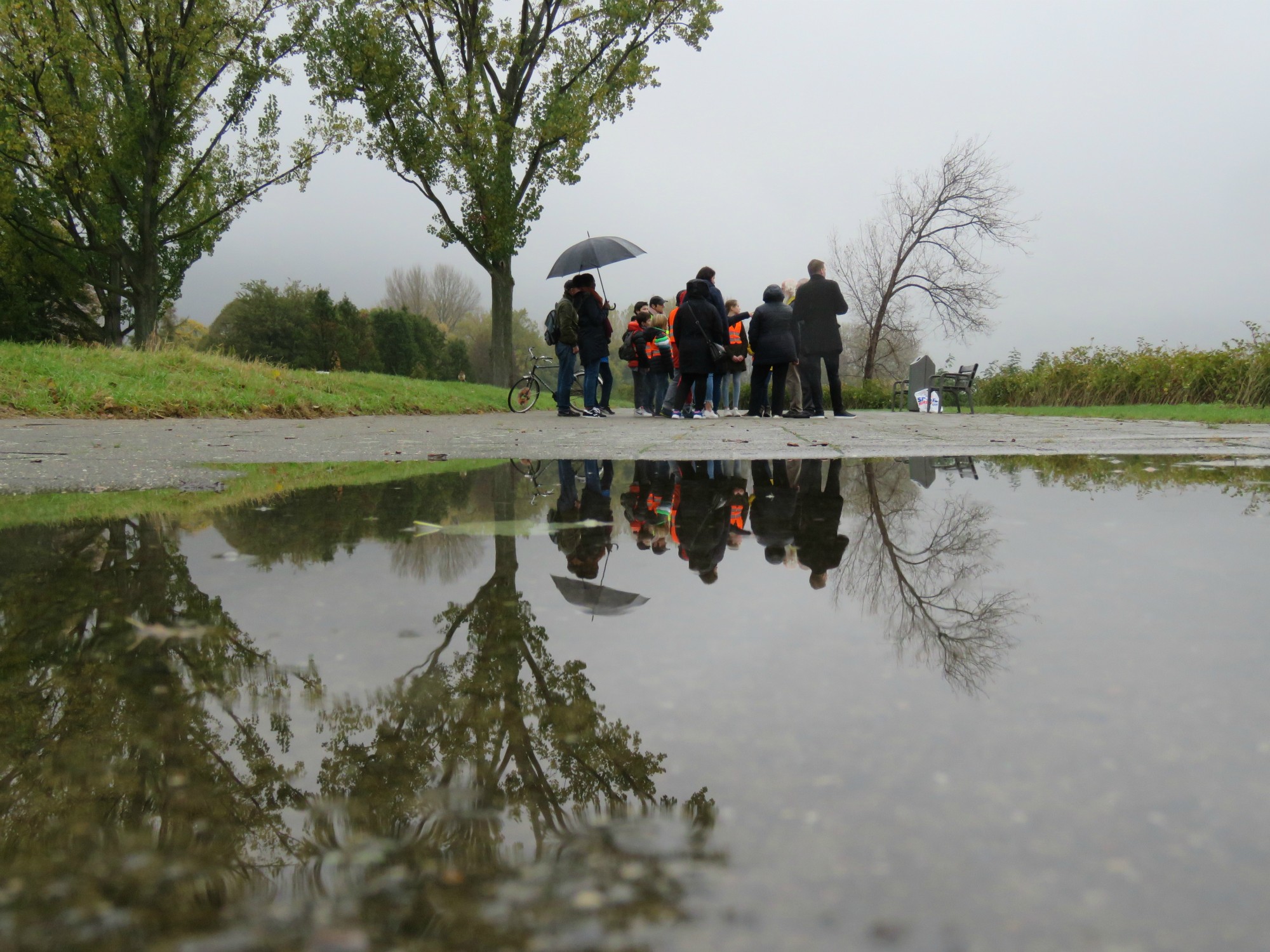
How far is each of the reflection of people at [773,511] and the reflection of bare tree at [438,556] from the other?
77 cm

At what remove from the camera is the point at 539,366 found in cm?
1759

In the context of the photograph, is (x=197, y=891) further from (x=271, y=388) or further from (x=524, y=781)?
(x=271, y=388)

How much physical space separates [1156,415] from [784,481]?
10.9 metres

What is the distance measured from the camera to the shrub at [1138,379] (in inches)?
651

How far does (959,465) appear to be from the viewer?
4.64m

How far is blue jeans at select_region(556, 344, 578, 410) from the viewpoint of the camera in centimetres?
1313

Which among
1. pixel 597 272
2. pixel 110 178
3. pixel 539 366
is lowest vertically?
pixel 539 366

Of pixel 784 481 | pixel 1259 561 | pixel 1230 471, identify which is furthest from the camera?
pixel 1230 471

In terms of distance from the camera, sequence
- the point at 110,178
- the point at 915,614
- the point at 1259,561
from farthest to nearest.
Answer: the point at 110,178 < the point at 1259,561 < the point at 915,614

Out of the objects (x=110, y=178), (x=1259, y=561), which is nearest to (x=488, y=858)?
(x=1259, y=561)

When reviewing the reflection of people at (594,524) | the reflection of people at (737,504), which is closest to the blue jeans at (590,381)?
the reflection of people at (737,504)

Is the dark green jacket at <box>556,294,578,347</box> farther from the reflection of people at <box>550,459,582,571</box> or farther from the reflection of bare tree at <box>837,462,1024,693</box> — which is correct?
the reflection of bare tree at <box>837,462,1024,693</box>

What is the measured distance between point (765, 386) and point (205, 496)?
10.5m

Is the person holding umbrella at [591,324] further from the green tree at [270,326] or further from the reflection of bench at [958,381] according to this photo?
the green tree at [270,326]
